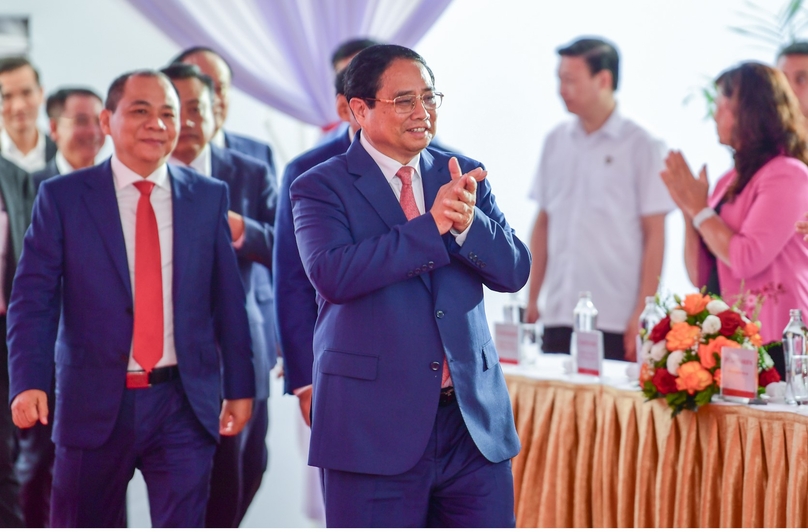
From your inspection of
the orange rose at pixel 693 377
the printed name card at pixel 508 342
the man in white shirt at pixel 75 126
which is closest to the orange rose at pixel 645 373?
the orange rose at pixel 693 377

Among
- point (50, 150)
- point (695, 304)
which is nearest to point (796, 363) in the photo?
point (695, 304)

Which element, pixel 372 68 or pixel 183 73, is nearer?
pixel 372 68

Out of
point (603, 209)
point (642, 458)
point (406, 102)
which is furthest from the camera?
point (603, 209)

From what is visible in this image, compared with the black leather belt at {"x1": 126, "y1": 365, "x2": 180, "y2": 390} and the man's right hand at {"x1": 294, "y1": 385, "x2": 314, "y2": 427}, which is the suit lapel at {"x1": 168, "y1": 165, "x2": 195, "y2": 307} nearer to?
the black leather belt at {"x1": 126, "y1": 365, "x2": 180, "y2": 390}

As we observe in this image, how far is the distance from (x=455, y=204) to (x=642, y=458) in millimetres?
1439

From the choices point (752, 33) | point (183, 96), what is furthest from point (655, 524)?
point (752, 33)

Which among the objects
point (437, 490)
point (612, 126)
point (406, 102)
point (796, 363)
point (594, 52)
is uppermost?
point (594, 52)

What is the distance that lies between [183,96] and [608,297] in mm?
2008

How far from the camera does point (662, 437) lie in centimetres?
285

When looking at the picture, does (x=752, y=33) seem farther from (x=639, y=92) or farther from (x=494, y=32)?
(x=494, y=32)

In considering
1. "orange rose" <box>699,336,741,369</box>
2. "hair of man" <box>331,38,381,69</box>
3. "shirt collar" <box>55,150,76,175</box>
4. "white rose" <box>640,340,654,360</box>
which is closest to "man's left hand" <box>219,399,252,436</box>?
"white rose" <box>640,340,654,360</box>

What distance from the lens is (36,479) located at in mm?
3633

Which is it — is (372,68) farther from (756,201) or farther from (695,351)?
(756,201)

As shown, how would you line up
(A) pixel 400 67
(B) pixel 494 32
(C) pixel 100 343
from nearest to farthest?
1. (A) pixel 400 67
2. (C) pixel 100 343
3. (B) pixel 494 32
